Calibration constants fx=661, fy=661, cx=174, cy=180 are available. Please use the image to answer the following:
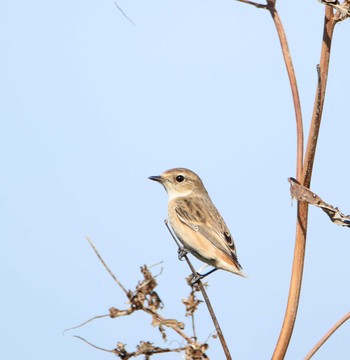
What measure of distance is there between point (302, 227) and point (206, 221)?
3943mm

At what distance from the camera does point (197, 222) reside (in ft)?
18.5

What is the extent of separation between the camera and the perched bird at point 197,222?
525 cm

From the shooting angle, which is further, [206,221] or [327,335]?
[206,221]

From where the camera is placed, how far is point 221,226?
18.3 ft

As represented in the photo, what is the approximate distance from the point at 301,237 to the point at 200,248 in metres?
3.64

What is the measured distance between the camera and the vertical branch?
1623mm

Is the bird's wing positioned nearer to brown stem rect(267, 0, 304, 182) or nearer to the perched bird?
the perched bird

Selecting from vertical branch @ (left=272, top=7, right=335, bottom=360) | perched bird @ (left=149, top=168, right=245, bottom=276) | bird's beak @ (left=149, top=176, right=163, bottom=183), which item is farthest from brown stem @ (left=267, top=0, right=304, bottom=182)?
bird's beak @ (left=149, top=176, right=163, bottom=183)

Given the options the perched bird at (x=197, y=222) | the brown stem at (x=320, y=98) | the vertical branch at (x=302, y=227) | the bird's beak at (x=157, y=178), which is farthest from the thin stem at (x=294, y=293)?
the bird's beak at (x=157, y=178)

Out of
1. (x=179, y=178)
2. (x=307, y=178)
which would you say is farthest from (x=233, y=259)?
(x=307, y=178)

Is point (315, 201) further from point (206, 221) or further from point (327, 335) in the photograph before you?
point (206, 221)

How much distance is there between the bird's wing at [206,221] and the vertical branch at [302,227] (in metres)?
3.48

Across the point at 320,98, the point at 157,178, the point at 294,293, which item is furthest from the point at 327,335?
the point at 157,178

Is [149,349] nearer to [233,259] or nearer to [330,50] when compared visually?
[330,50]
